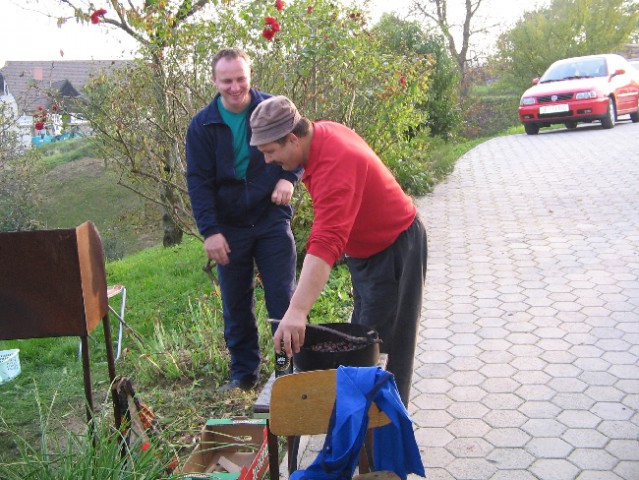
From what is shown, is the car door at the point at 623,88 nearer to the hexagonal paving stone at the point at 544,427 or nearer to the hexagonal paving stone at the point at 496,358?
the hexagonal paving stone at the point at 496,358

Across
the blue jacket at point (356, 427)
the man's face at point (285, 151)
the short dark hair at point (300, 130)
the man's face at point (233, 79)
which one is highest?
the man's face at point (233, 79)

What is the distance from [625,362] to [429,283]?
2.50 m

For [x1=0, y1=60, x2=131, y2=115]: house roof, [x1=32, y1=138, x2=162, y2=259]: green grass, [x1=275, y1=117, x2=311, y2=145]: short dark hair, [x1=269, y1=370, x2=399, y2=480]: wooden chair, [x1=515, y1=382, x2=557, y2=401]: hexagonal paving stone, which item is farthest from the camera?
[x1=32, y1=138, x2=162, y2=259]: green grass

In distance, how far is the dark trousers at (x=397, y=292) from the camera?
3.56 metres

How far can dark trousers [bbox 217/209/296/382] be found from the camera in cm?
438

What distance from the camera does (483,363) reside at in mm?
5059

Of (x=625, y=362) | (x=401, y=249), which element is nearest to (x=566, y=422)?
(x=625, y=362)

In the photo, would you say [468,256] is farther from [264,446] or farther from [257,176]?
[264,446]

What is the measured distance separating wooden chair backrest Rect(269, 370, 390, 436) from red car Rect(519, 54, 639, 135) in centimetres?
1521

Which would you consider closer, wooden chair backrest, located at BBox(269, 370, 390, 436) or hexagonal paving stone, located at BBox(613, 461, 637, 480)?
wooden chair backrest, located at BBox(269, 370, 390, 436)

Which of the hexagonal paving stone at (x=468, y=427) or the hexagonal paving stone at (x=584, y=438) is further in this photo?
the hexagonal paving stone at (x=468, y=427)

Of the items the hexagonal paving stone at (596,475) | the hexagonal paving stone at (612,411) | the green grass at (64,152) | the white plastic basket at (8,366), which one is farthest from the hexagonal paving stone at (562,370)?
the green grass at (64,152)

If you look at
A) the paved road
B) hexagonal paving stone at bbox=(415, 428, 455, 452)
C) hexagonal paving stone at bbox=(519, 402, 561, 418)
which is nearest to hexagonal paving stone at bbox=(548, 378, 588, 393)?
the paved road

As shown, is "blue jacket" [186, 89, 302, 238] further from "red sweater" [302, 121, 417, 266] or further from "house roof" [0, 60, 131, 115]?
"house roof" [0, 60, 131, 115]
